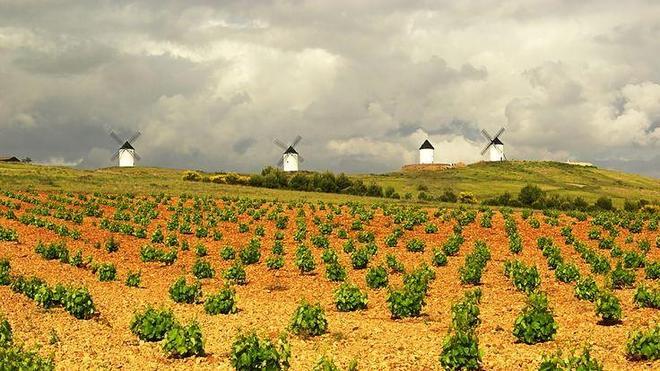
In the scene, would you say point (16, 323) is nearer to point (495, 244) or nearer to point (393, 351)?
point (393, 351)

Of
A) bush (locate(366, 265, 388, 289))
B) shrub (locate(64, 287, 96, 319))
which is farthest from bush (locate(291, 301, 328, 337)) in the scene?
bush (locate(366, 265, 388, 289))

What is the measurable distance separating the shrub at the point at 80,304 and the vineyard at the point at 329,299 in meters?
0.07

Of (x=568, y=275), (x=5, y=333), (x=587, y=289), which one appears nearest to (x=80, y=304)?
(x=5, y=333)

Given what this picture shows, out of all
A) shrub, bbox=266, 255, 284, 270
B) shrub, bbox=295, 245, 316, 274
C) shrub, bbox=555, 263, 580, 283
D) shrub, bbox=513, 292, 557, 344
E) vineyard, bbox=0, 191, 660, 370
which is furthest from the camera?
shrub, bbox=266, 255, 284, 270

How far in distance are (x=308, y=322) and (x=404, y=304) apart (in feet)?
15.8

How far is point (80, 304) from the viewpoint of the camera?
26.6 m

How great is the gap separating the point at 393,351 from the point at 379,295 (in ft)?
38.0

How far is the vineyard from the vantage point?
20.1m

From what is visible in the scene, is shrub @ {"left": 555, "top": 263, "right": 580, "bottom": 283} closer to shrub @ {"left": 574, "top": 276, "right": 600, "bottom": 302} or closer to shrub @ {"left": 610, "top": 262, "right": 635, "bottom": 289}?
shrub @ {"left": 610, "top": 262, "right": 635, "bottom": 289}

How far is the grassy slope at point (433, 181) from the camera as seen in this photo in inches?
4318

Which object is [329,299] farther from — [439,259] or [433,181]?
[433,181]

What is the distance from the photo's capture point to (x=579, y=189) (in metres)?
154

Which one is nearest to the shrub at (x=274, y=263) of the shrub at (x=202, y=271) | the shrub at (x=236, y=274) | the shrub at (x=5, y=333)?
the shrub at (x=202, y=271)

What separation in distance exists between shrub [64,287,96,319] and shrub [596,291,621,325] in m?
20.3
